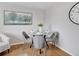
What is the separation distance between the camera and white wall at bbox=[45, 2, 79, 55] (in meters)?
3.20

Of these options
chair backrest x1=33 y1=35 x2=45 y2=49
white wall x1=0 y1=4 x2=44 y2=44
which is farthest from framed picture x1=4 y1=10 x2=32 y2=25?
chair backrest x1=33 y1=35 x2=45 y2=49

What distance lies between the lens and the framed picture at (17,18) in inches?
176

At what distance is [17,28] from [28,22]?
64cm

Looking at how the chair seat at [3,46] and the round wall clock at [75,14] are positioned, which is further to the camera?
the chair seat at [3,46]

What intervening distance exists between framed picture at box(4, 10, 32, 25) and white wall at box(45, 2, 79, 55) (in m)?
1.12

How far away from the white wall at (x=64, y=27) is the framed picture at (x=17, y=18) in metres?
1.12

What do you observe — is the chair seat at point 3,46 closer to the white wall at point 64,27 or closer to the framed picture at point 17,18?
the framed picture at point 17,18

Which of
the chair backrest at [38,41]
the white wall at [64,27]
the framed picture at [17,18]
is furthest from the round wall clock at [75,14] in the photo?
the framed picture at [17,18]

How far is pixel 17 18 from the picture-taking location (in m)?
4.78

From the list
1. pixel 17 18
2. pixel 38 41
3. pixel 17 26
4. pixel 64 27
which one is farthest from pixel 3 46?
pixel 64 27

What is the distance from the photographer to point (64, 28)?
3770 millimetres

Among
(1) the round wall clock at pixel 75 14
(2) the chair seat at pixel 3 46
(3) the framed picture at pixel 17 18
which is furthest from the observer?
(3) the framed picture at pixel 17 18

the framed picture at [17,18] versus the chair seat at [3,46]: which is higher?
the framed picture at [17,18]

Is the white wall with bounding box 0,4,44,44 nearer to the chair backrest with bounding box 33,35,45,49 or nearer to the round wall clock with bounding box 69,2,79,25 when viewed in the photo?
the chair backrest with bounding box 33,35,45,49
